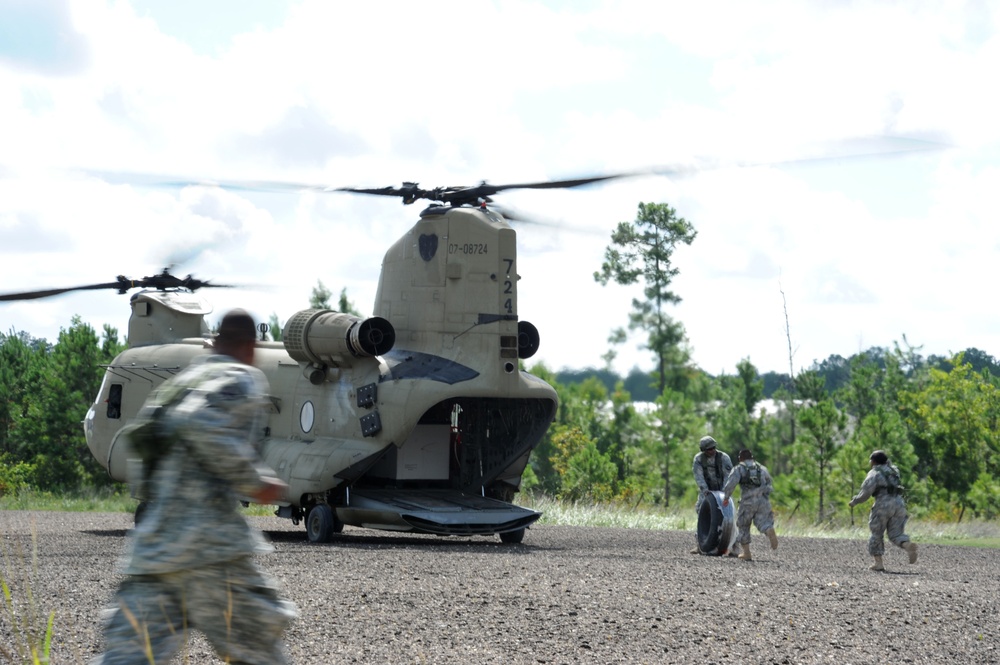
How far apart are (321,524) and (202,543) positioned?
507 inches

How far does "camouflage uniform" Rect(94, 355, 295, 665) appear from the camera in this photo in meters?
4.87

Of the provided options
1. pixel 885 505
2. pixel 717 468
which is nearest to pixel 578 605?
pixel 885 505

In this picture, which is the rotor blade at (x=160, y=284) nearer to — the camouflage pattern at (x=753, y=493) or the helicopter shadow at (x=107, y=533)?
the helicopter shadow at (x=107, y=533)

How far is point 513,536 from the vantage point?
18.0 metres

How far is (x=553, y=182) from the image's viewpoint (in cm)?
1600

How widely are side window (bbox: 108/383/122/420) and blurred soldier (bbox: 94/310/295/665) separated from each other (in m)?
17.2

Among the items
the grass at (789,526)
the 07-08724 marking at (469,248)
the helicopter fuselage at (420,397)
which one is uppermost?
the 07-08724 marking at (469,248)

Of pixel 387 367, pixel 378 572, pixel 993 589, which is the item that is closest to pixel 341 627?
pixel 378 572

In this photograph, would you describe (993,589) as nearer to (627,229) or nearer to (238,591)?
(238,591)

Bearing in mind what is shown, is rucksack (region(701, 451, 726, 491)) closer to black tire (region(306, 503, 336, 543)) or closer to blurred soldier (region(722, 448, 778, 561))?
blurred soldier (region(722, 448, 778, 561))

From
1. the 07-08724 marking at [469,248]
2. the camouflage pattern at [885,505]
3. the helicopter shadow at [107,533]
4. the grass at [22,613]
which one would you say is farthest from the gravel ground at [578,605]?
the 07-08724 marking at [469,248]

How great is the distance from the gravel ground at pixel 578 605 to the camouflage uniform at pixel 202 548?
0.38 m

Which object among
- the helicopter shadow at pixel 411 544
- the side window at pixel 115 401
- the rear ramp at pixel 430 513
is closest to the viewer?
the helicopter shadow at pixel 411 544

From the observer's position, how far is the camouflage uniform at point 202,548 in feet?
16.0
